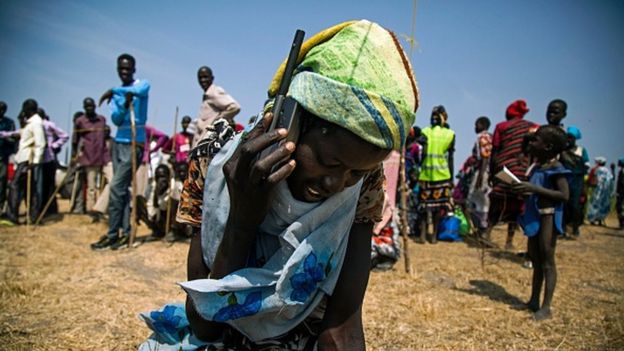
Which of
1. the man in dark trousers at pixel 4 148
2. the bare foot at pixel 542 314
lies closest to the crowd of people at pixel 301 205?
the bare foot at pixel 542 314

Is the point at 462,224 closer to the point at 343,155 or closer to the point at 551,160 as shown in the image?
the point at 551,160

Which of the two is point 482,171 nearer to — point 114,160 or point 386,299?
point 386,299

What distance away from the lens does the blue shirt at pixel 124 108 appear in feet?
17.1

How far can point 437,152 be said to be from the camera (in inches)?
270

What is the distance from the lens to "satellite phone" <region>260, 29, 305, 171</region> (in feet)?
3.75

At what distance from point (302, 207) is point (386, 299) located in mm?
2744

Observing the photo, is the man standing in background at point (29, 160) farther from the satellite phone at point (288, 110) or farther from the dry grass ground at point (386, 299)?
the satellite phone at point (288, 110)

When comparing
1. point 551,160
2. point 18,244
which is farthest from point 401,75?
point 18,244

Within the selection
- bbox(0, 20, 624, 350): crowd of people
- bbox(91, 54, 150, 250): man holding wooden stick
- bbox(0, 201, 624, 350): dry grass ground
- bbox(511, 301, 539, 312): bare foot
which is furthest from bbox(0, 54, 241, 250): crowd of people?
bbox(0, 20, 624, 350): crowd of people

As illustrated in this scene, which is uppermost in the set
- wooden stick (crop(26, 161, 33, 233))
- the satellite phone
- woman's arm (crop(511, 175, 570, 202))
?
the satellite phone

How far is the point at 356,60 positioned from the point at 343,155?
263mm

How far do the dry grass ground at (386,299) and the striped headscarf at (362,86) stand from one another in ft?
6.35

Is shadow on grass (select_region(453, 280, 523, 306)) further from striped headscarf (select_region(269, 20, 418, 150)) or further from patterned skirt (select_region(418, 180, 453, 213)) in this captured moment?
striped headscarf (select_region(269, 20, 418, 150))

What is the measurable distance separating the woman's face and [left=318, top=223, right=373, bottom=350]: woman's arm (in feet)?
0.98
